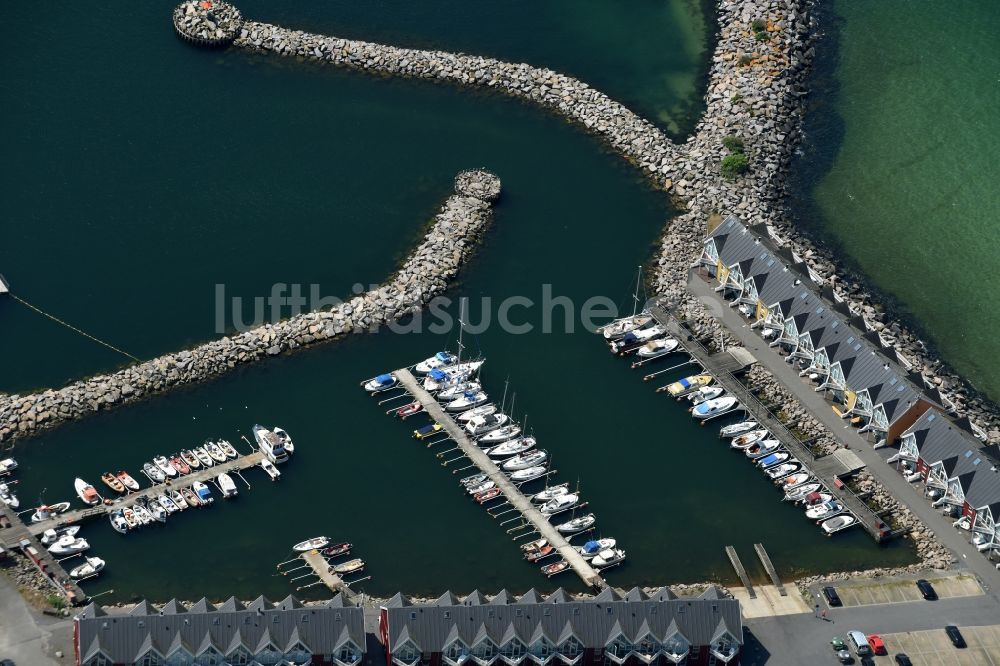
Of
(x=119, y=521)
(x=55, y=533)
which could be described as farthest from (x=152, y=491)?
(x=55, y=533)

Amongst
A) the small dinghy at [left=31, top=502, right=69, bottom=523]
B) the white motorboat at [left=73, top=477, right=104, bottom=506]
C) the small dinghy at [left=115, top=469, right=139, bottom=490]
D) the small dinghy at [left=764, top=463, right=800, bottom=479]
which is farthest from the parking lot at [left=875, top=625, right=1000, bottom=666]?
the small dinghy at [left=31, top=502, right=69, bottom=523]

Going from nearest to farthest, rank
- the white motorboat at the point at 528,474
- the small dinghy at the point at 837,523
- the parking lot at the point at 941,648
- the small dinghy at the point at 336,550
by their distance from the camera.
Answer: the parking lot at the point at 941,648
the small dinghy at the point at 336,550
the small dinghy at the point at 837,523
the white motorboat at the point at 528,474

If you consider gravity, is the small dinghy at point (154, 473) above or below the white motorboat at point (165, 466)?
below

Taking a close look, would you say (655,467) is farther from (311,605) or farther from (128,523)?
(128,523)

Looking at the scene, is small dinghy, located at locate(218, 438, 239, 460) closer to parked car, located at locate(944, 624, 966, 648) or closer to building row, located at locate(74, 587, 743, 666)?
building row, located at locate(74, 587, 743, 666)

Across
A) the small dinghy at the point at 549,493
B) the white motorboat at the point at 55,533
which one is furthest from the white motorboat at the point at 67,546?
the small dinghy at the point at 549,493

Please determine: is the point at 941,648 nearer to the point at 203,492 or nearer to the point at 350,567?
the point at 350,567

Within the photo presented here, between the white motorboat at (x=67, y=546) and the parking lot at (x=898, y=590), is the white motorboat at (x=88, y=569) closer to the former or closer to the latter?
the white motorboat at (x=67, y=546)

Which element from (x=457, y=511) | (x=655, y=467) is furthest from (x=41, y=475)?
(x=655, y=467)
